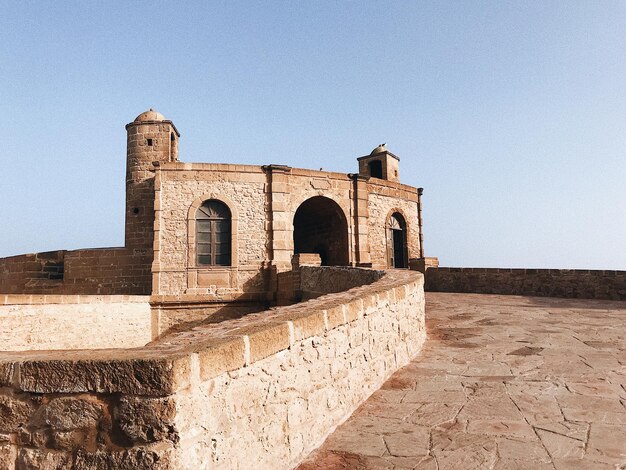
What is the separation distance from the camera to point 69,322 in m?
11.5

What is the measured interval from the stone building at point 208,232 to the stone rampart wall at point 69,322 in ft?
4.41

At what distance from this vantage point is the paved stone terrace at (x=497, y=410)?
294cm

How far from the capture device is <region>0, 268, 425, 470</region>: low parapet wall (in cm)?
194

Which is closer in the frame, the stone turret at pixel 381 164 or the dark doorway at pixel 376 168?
the stone turret at pixel 381 164

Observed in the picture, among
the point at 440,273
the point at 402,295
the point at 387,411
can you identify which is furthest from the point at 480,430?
the point at 440,273

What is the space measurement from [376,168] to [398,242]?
4.02 meters

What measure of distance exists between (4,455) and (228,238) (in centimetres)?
1270

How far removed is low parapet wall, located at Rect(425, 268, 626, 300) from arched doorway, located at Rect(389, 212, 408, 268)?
7.48 ft

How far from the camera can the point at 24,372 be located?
203cm

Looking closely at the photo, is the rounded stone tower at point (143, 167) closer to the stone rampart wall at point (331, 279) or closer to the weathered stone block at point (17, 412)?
the stone rampart wall at point (331, 279)

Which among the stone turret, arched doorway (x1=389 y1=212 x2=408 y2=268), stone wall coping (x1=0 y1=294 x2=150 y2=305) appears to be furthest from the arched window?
the stone turret

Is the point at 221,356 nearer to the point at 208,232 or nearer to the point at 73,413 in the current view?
the point at 73,413

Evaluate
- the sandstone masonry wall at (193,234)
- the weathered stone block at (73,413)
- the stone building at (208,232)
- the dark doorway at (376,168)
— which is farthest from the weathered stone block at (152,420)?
the dark doorway at (376,168)

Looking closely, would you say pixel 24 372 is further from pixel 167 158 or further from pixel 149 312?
pixel 167 158
